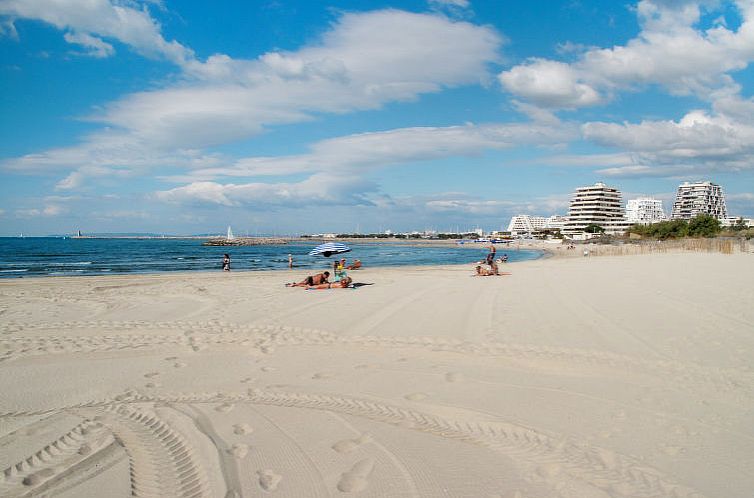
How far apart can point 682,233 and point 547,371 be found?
74.7 meters

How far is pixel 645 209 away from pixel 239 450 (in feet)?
597

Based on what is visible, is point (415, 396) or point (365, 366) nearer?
point (415, 396)

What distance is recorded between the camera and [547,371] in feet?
19.9

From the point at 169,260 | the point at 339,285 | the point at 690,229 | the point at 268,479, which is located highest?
the point at 690,229

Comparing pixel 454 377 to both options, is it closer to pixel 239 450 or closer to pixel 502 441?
pixel 502 441

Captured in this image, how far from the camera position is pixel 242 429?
4.32 m

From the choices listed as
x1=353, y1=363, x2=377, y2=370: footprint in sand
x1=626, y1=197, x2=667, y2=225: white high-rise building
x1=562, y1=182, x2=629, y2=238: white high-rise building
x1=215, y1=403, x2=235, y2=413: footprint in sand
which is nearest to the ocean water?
x1=353, y1=363, x2=377, y2=370: footprint in sand

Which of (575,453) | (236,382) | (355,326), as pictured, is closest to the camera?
(575,453)

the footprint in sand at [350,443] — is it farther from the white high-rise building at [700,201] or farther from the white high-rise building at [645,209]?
the white high-rise building at [645,209]

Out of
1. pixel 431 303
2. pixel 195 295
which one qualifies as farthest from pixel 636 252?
pixel 195 295

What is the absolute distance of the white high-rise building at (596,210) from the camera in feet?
371

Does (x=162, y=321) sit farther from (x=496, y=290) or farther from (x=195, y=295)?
(x=496, y=290)

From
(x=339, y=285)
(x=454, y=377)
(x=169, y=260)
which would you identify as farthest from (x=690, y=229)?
(x=454, y=377)

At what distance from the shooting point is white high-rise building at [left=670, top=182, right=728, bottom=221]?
434 ft
